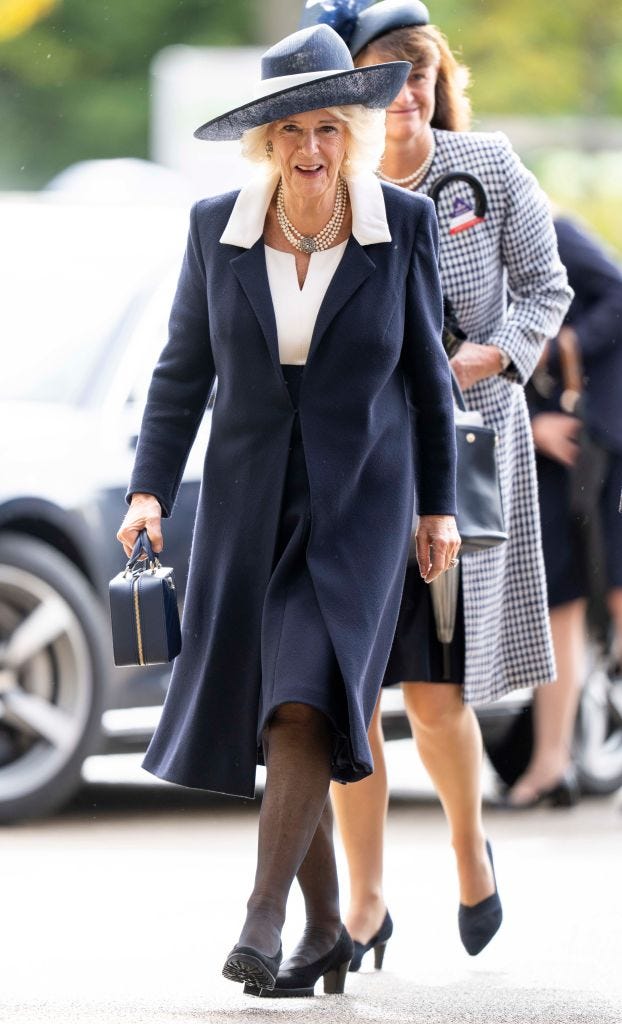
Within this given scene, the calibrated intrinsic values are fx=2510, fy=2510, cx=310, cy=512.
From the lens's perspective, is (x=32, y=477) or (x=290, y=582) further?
(x=32, y=477)

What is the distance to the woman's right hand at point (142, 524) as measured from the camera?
4.87 metres

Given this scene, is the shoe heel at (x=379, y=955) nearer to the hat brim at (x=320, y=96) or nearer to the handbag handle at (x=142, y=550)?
the handbag handle at (x=142, y=550)

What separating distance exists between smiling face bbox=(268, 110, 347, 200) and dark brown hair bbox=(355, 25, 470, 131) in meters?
0.75

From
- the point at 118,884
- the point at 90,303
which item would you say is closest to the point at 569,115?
the point at 90,303

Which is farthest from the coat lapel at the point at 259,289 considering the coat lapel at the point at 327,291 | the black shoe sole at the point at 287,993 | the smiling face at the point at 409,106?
the black shoe sole at the point at 287,993

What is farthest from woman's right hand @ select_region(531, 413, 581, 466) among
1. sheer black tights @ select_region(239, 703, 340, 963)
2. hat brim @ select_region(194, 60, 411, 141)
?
sheer black tights @ select_region(239, 703, 340, 963)

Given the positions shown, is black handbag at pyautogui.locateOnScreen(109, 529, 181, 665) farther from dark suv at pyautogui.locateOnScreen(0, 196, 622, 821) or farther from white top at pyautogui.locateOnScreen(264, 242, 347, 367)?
dark suv at pyautogui.locateOnScreen(0, 196, 622, 821)

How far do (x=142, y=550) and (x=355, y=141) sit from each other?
89cm

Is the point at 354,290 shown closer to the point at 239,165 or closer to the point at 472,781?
the point at 472,781

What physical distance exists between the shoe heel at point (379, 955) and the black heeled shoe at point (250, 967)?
98 centimetres

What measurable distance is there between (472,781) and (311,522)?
100 centimetres

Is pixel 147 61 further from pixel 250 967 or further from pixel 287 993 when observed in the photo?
pixel 250 967

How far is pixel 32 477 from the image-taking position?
7.40 meters

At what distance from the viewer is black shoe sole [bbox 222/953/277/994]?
4.44 m
